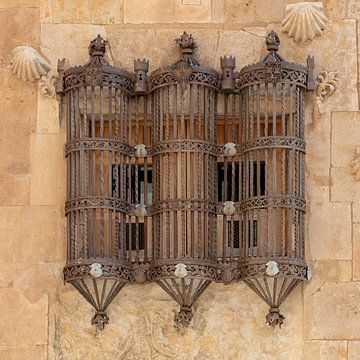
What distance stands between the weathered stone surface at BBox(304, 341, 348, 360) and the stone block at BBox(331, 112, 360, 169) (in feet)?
3.62

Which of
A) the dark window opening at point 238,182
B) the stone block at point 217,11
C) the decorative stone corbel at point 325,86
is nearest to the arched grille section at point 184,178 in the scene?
the dark window opening at point 238,182

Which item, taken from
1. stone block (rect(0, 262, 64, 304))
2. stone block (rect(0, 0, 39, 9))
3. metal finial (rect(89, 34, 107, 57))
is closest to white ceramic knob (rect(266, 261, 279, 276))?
stone block (rect(0, 262, 64, 304))

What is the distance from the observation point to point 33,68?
402 inches

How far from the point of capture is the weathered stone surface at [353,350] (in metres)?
9.80

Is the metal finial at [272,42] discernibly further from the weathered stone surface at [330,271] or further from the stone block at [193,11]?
the weathered stone surface at [330,271]

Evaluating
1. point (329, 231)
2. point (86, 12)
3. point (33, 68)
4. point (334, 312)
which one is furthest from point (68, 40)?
point (334, 312)

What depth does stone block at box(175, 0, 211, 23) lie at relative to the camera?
33.9 ft

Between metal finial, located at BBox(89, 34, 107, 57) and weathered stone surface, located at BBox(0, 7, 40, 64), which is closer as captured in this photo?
metal finial, located at BBox(89, 34, 107, 57)

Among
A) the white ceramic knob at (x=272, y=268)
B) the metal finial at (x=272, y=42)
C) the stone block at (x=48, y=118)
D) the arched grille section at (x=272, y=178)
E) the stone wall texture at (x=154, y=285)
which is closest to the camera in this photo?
the white ceramic knob at (x=272, y=268)

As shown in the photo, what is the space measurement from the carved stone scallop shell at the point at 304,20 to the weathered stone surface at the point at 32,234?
182 centimetres

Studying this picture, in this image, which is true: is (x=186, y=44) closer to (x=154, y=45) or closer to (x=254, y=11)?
(x=154, y=45)

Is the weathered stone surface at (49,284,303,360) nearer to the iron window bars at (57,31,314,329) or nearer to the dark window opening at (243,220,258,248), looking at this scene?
the iron window bars at (57,31,314,329)

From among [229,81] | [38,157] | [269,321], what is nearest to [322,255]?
[269,321]

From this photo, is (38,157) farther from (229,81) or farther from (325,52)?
(325,52)
